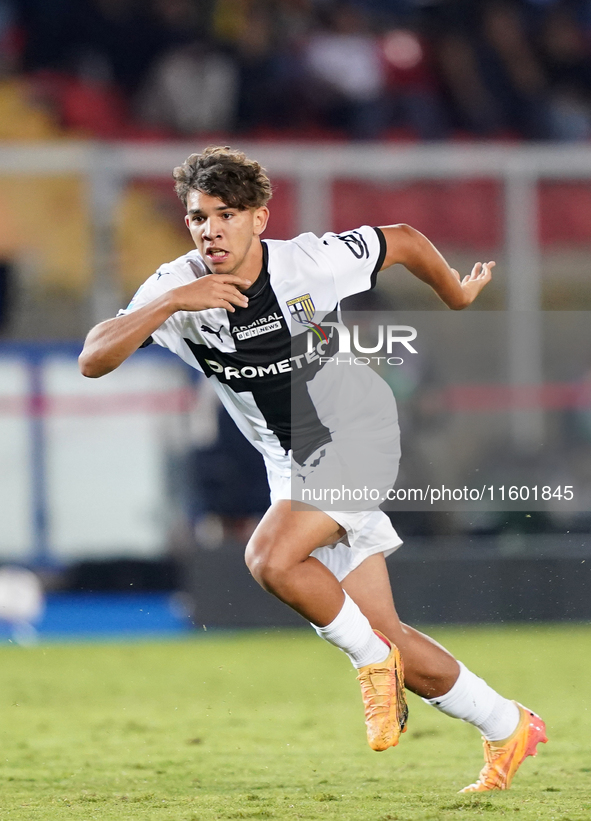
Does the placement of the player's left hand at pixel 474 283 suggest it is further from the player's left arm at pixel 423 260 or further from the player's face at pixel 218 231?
the player's face at pixel 218 231

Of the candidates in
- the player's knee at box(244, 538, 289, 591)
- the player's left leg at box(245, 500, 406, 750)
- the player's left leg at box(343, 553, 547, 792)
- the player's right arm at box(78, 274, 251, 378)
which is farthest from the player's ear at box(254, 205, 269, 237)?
the player's left leg at box(343, 553, 547, 792)

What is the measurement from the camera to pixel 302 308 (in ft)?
13.5

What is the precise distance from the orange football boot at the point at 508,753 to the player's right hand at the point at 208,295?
5.72 ft

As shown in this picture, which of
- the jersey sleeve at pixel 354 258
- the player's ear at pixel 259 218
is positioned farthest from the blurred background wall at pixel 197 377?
the player's ear at pixel 259 218

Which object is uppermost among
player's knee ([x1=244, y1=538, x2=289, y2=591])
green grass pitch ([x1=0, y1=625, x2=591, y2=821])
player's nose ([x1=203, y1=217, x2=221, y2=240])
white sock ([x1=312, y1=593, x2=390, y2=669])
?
player's nose ([x1=203, y1=217, x2=221, y2=240])

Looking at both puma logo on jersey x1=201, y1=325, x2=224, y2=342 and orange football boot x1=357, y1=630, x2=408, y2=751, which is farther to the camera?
puma logo on jersey x1=201, y1=325, x2=224, y2=342

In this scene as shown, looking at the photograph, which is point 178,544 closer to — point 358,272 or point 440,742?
point 440,742

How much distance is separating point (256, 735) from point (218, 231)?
2385 millimetres

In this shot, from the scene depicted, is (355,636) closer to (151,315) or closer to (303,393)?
(303,393)

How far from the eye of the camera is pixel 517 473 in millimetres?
7051

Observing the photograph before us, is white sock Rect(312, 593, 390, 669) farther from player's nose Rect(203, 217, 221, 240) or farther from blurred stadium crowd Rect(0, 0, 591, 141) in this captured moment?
blurred stadium crowd Rect(0, 0, 591, 141)

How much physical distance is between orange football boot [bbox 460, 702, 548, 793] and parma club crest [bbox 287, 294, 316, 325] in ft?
5.15

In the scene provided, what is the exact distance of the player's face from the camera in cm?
390

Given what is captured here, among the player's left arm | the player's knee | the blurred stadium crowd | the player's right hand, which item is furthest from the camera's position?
the blurred stadium crowd
